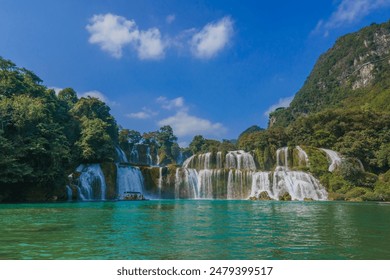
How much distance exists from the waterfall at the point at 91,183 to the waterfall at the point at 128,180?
1.71m

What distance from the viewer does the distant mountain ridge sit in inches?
2977

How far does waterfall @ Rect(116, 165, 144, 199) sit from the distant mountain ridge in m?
48.8

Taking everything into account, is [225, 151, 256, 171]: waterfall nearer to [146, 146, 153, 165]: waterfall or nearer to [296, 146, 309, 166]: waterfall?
[296, 146, 309, 166]: waterfall

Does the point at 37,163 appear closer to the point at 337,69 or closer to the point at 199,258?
the point at 199,258

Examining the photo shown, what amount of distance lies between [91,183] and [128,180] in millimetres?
3864

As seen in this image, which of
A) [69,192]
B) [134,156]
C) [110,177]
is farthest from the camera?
[134,156]

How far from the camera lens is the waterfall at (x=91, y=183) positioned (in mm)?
30575

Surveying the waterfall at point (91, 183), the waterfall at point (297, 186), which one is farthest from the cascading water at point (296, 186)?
the waterfall at point (91, 183)

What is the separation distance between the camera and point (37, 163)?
26797 mm

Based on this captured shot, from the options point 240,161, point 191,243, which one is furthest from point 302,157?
point 191,243

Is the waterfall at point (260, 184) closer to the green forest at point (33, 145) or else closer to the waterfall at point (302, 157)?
the waterfall at point (302, 157)

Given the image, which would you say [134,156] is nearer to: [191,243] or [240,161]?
[240,161]

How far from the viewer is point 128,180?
33750 millimetres
